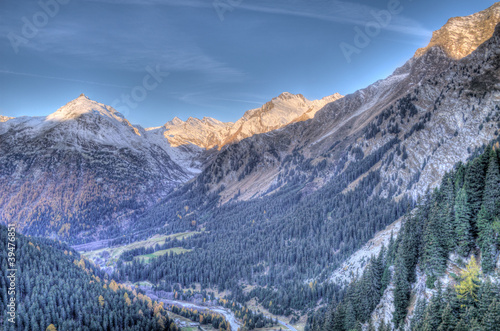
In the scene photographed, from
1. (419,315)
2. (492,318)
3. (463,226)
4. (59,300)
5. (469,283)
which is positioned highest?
(463,226)

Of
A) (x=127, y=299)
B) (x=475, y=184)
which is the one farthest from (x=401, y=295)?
(x=127, y=299)

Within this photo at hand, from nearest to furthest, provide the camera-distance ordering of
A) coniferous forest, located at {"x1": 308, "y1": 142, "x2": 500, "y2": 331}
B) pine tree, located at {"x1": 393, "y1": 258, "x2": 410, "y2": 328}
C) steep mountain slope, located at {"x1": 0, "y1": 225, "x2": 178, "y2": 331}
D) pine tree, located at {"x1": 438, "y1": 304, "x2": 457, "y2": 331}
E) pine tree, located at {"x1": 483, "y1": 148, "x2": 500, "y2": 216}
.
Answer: pine tree, located at {"x1": 438, "y1": 304, "x2": 457, "y2": 331}, coniferous forest, located at {"x1": 308, "y1": 142, "x2": 500, "y2": 331}, pine tree, located at {"x1": 483, "y1": 148, "x2": 500, "y2": 216}, pine tree, located at {"x1": 393, "y1": 258, "x2": 410, "y2": 328}, steep mountain slope, located at {"x1": 0, "y1": 225, "x2": 178, "y2": 331}

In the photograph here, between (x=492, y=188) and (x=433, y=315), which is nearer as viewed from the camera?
(x=433, y=315)

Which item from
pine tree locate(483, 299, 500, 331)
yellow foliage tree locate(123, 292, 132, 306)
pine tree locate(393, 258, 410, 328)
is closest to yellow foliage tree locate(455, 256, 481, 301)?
pine tree locate(483, 299, 500, 331)

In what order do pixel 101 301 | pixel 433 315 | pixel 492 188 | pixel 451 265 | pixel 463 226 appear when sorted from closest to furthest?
pixel 433 315 → pixel 451 265 → pixel 463 226 → pixel 492 188 → pixel 101 301

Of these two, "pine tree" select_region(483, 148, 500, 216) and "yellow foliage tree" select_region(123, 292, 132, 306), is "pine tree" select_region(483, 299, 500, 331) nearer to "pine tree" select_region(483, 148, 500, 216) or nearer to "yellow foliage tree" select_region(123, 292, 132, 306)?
"pine tree" select_region(483, 148, 500, 216)

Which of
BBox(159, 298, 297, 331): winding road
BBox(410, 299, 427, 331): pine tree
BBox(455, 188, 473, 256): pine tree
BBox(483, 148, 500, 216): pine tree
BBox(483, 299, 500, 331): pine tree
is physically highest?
BBox(483, 148, 500, 216): pine tree

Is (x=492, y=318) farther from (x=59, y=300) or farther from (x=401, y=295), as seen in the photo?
(x=59, y=300)

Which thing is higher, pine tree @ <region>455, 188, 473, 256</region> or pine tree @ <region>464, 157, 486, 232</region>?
pine tree @ <region>464, 157, 486, 232</region>

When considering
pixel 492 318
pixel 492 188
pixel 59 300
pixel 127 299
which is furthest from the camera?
pixel 127 299

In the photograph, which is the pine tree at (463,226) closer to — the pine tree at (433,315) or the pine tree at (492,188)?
the pine tree at (492,188)
